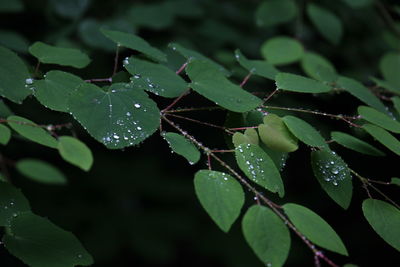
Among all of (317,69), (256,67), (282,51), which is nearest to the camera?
(256,67)

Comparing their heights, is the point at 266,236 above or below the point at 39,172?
above

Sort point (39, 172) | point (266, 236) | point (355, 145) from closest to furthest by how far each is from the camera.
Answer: point (266, 236)
point (355, 145)
point (39, 172)

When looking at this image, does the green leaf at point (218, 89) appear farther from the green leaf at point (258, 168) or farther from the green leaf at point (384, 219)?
the green leaf at point (384, 219)

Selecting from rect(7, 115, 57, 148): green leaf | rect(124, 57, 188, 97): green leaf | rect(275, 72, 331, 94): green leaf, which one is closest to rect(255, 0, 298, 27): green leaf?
rect(275, 72, 331, 94): green leaf

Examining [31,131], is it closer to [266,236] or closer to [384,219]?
[266,236]

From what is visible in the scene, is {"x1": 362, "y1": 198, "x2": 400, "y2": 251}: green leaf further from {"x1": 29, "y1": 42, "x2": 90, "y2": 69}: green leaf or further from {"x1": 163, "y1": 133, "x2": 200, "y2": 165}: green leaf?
{"x1": 29, "y1": 42, "x2": 90, "y2": 69}: green leaf

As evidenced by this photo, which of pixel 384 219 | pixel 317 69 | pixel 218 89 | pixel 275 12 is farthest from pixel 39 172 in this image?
pixel 384 219
